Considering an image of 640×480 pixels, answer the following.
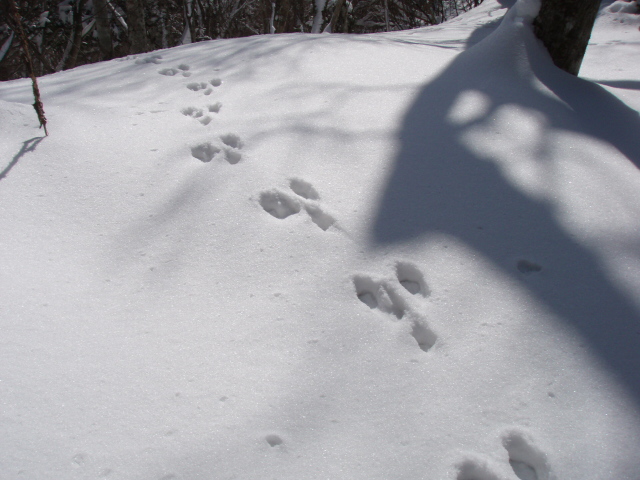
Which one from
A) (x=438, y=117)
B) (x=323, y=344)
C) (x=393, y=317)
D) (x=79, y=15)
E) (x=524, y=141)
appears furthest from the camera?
(x=79, y=15)

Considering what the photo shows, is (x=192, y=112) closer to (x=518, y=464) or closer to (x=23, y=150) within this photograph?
(x=23, y=150)

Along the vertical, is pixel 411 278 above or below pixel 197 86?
below

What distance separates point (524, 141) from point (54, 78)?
2743 millimetres

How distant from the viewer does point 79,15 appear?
20.4 feet

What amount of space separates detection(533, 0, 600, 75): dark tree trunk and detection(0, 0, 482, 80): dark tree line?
3.37 m

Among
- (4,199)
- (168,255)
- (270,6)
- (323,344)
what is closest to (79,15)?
(270,6)

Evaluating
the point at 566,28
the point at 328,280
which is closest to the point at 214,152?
the point at 328,280

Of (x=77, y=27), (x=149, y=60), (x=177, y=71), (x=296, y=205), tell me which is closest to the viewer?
(x=296, y=205)

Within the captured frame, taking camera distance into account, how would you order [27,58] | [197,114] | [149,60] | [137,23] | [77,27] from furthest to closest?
1. [77,27]
2. [137,23]
3. [149,60]
4. [197,114]
5. [27,58]

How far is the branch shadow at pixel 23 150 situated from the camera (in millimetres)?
1696

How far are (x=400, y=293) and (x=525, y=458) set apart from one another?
56cm

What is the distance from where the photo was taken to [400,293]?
1.43 meters

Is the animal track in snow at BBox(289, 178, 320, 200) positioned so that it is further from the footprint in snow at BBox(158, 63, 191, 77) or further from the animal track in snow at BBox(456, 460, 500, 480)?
the footprint in snow at BBox(158, 63, 191, 77)

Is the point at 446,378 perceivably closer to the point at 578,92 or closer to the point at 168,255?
the point at 168,255
